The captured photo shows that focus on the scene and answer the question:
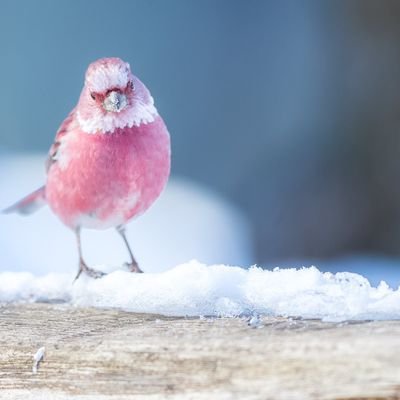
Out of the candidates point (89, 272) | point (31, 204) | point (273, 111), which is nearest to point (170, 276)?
point (89, 272)

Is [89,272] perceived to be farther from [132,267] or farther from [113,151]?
[113,151]

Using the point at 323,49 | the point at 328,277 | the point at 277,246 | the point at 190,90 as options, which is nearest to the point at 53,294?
the point at 328,277

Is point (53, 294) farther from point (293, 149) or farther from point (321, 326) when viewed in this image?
point (293, 149)

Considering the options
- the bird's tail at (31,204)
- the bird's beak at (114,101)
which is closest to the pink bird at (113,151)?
the bird's beak at (114,101)

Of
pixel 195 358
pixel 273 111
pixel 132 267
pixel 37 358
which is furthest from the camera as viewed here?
pixel 273 111

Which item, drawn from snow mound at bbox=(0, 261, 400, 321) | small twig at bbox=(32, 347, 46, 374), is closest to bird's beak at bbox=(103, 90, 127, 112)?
snow mound at bbox=(0, 261, 400, 321)

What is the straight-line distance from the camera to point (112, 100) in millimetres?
1018

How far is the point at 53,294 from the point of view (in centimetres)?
109

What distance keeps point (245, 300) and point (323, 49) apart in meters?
1.60

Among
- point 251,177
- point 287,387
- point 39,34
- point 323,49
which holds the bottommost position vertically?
point 287,387

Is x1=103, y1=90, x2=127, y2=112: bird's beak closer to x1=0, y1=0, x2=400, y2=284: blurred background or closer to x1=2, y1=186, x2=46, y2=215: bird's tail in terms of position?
x1=2, y1=186, x2=46, y2=215: bird's tail

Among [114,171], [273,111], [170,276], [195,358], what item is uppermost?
[273,111]

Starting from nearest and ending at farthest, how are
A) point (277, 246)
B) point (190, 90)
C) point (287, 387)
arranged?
point (287, 387) → point (190, 90) → point (277, 246)

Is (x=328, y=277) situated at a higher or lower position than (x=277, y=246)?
lower
